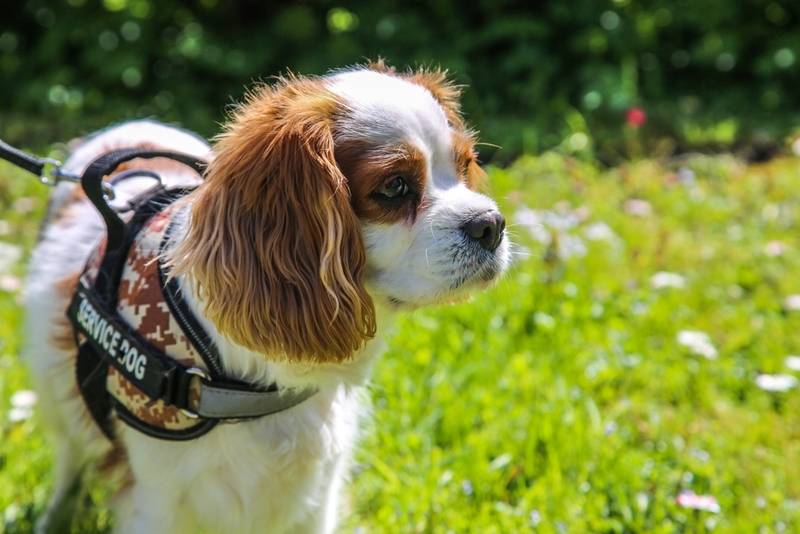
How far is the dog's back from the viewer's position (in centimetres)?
253

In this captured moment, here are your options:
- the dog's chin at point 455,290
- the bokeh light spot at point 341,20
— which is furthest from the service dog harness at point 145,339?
the bokeh light spot at point 341,20

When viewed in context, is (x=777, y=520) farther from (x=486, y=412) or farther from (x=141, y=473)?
(x=141, y=473)

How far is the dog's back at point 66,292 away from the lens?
2531 mm

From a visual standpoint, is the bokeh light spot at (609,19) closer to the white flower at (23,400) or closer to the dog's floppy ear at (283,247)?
the white flower at (23,400)

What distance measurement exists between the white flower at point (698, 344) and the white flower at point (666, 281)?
45 centimetres

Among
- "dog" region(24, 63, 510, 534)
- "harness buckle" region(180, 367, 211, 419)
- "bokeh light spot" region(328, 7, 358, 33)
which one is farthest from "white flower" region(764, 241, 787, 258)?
"bokeh light spot" region(328, 7, 358, 33)

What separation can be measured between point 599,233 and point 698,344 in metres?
0.95

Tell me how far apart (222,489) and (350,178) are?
2.57 ft

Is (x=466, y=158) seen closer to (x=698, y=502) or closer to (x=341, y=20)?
(x=698, y=502)

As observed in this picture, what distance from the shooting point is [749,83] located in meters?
6.76

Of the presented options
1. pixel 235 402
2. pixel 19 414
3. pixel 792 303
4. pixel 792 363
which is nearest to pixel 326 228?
pixel 235 402

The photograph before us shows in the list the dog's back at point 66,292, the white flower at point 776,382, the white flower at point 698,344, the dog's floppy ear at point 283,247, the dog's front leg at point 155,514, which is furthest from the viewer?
the white flower at point 698,344

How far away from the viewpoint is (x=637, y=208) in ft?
15.6

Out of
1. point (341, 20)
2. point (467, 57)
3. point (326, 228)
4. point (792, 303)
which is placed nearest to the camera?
A: point (326, 228)
